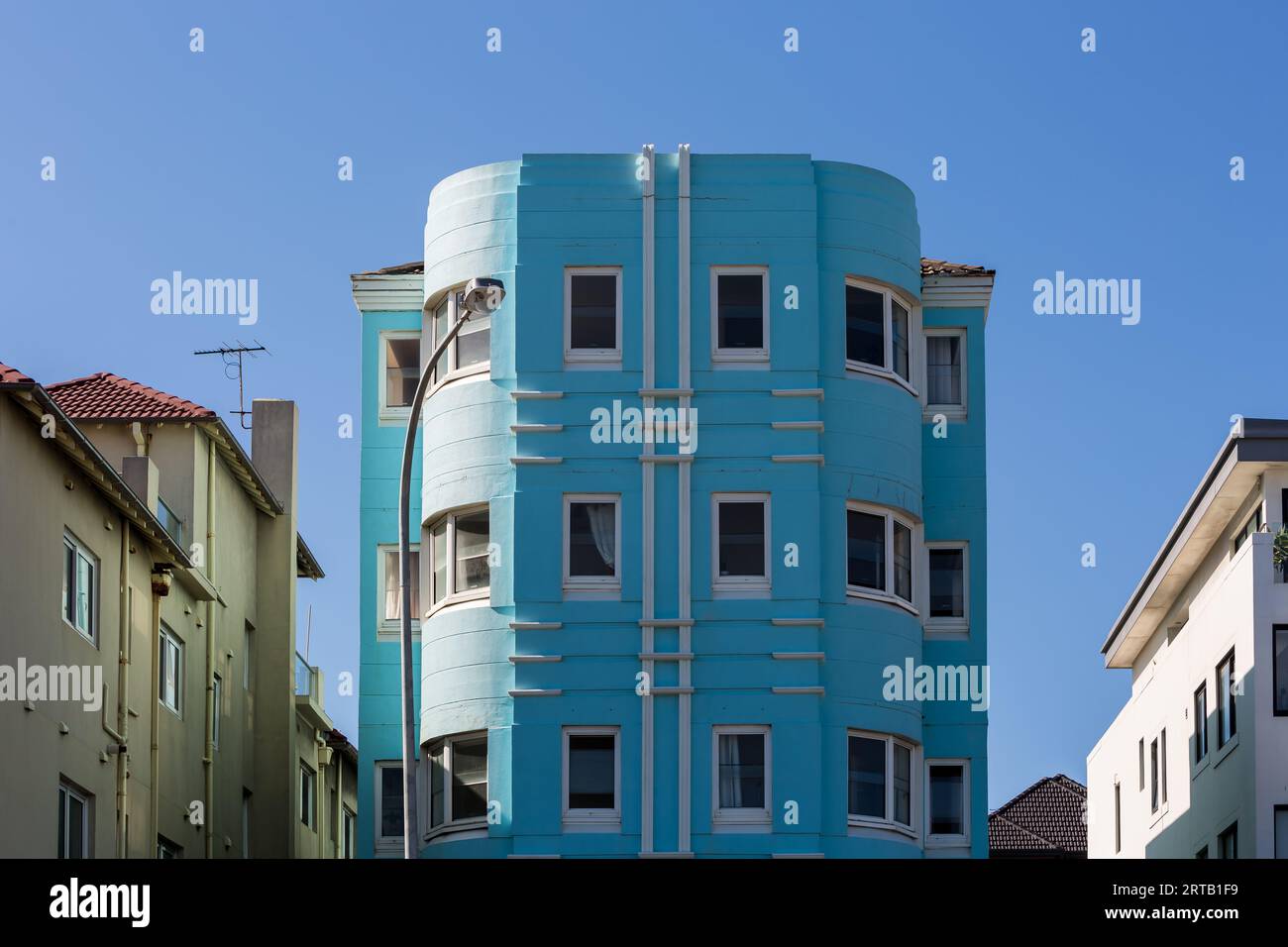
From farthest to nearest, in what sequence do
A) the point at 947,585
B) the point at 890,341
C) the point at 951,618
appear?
the point at 947,585, the point at 951,618, the point at 890,341

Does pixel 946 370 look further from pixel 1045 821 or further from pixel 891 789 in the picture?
pixel 1045 821

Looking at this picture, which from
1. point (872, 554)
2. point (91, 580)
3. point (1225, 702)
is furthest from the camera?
point (1225, 702)

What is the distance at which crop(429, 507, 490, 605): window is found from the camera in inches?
1533

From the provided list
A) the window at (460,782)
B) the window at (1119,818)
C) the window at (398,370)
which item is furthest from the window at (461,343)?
the window at (1119,818)

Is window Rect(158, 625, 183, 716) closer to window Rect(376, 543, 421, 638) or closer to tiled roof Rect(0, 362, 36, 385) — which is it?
window Rect(376, 543, 421, 638)

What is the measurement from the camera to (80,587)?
3550 cm

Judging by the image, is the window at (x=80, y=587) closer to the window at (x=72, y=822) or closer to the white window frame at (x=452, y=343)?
the window at (x=72, y=822)

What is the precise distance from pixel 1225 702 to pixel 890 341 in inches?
537

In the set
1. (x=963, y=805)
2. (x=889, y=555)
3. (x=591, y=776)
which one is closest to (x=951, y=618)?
(x=889, y=555)

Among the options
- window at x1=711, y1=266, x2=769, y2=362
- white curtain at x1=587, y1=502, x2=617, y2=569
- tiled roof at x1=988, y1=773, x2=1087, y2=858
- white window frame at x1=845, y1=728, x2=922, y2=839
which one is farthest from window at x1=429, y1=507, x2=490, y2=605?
tiled roof at x1=988, y1=773, x2=1087, y2=858

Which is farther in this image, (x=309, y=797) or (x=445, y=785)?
(x=309, y=797)
